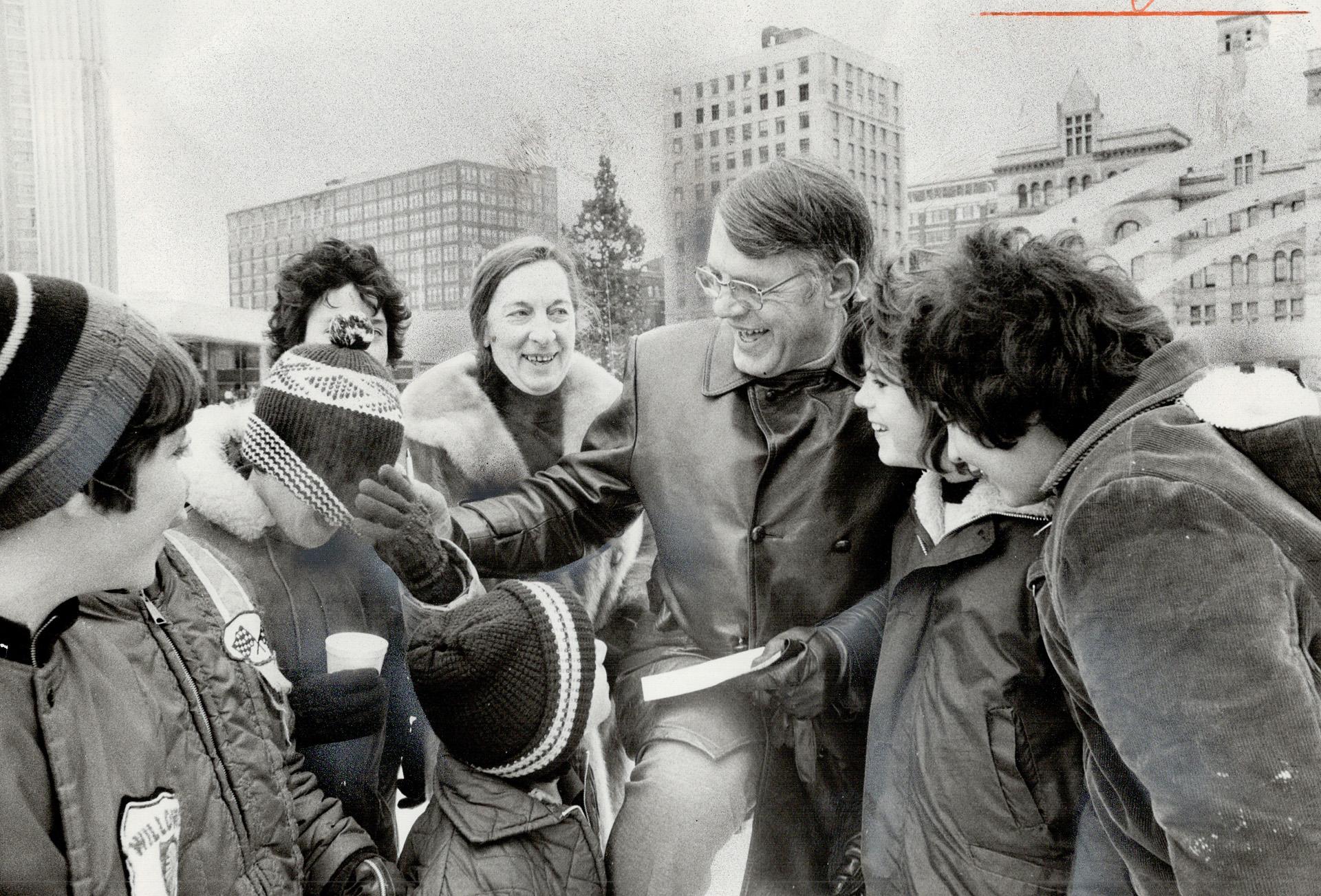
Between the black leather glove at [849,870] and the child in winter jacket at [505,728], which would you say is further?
the black leather glove at [849,870]

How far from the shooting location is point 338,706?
243cm

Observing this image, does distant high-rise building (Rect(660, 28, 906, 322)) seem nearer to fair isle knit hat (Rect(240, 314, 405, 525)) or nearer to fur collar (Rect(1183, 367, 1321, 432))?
fair isle knit hat (Rect(240, 314, 405, 525))

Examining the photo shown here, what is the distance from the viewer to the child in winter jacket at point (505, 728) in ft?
6.24

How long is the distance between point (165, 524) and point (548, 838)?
914mm

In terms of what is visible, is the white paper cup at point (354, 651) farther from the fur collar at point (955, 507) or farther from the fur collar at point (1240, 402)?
the fur collar at point (1240, 402)

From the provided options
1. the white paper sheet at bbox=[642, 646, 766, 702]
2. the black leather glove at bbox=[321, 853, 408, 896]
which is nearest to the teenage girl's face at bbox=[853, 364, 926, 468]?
the white paper sheet at bbox=[642, 646, 766, 702]

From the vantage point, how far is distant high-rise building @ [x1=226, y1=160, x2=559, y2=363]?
8.91 ft

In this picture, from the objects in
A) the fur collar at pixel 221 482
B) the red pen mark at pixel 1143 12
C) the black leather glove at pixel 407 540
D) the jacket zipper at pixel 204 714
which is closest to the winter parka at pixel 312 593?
the fur collar at pixel 221 482

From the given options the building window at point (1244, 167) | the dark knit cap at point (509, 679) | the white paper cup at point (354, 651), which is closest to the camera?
the dark knit cap at point (509, 679)

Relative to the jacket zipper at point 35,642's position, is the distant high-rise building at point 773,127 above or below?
→ above

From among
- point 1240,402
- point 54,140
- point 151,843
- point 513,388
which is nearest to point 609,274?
point 513,388

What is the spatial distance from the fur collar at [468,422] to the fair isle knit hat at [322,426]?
0.71 feet

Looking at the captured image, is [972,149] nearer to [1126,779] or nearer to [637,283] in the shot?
[637,283]

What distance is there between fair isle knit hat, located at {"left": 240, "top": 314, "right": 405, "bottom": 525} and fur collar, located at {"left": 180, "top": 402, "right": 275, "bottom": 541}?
0.05 metres
